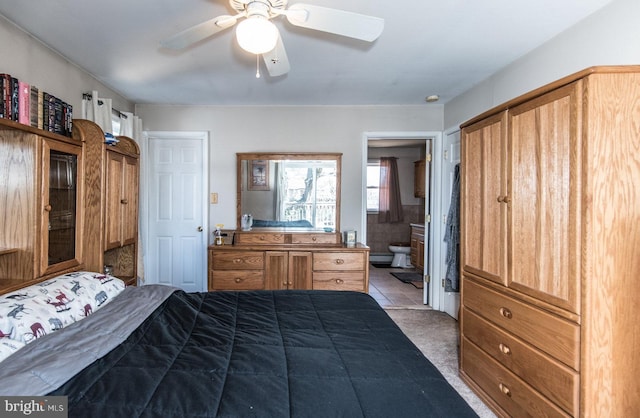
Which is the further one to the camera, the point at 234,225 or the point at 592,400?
the point at 234,225

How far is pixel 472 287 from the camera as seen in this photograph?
231cm

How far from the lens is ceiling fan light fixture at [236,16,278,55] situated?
1461mm

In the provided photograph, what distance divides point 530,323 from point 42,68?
361 centimetres

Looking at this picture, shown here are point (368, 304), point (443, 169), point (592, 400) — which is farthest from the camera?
point (443, 169)

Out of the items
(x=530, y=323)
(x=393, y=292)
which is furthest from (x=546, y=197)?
(x=393, y=292)

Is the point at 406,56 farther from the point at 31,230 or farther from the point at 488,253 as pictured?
the point at 31,230

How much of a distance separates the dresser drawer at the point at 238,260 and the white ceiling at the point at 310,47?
168 cm

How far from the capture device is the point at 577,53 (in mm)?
2137

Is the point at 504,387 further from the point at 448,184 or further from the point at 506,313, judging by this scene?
the point at 448,184

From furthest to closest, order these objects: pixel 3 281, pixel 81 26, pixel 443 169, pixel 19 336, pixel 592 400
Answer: pixel 443 169 → pixel 81 26 → pixel 3 281 → pixel 592 400 → pixel 19 336

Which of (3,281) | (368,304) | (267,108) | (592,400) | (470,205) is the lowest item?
(592,400)

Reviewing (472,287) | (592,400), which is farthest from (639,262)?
(472,287)

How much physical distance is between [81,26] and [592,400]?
11.5 ft

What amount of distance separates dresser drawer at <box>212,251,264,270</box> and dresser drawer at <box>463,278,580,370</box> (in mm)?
2088
